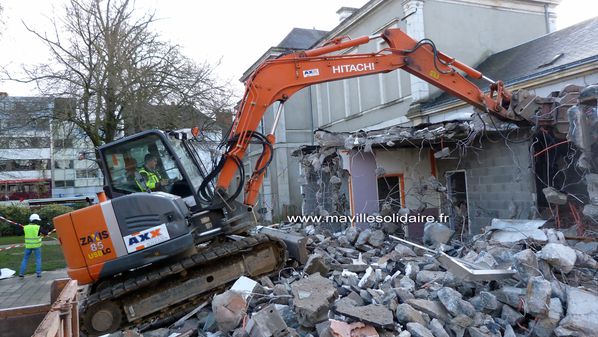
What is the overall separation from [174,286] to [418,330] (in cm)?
320

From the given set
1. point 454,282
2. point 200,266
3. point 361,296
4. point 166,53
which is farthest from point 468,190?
point 166,53

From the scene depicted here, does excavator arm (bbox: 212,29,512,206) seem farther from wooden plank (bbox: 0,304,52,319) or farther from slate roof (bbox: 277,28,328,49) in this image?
slate roof (bbox: 277,28,328,49)

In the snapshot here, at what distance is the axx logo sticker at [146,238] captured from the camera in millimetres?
5617

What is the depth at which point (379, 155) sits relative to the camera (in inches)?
408

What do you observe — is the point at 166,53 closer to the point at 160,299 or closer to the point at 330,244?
the point at 330,244

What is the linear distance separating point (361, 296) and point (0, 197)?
53566 mm

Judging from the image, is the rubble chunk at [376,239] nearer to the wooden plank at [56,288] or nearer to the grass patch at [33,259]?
the wooden plank at [56,288]

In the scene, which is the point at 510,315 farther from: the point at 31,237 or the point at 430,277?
the point at 31,237

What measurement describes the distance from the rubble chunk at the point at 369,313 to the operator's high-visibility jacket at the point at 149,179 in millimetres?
3041

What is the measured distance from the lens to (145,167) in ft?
20.6

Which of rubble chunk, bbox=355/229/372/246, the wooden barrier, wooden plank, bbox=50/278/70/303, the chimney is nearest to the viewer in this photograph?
the wooden barrier

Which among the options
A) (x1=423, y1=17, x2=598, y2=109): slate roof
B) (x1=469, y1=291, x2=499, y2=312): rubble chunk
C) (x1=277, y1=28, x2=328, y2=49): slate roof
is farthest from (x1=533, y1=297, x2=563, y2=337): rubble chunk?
(x1=277, y1=28, x2=328, y2=49): slate roof

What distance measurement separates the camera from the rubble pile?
14.7 ft

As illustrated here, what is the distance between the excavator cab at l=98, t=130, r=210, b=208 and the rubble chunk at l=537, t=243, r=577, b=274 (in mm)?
4444
